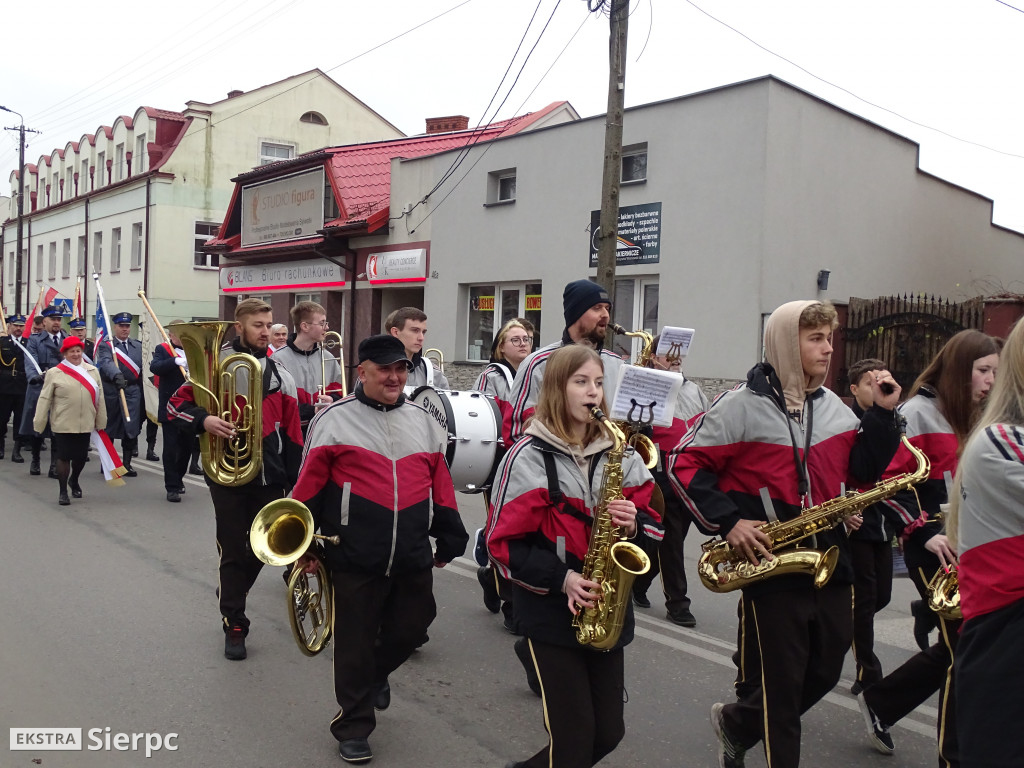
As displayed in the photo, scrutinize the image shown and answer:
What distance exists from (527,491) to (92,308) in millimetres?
41673

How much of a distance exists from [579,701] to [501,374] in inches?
143

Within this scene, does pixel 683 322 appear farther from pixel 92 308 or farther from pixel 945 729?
pixel 92 308

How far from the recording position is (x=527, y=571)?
3.27 m

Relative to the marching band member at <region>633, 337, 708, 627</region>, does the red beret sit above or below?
above

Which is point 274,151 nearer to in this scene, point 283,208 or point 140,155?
point 140,155

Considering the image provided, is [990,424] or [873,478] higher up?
[990,424]

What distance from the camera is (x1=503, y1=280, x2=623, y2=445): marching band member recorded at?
208 inches

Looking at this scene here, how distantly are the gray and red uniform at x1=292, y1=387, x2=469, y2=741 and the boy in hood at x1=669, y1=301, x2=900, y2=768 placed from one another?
1.18m

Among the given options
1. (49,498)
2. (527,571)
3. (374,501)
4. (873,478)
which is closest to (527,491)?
(527,571)

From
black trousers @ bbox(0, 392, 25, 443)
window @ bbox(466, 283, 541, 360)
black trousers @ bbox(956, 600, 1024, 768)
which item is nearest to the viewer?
black trousers @ bbox(956, 600, 1024, 768)

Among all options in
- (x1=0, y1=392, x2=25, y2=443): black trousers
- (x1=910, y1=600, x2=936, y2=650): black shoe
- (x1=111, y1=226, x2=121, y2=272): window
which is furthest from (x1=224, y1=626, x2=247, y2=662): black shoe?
(x1=111, y1=226, x2=121, y2=272): window

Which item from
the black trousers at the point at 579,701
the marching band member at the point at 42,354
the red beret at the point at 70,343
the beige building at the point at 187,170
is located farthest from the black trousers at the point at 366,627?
the beige building at the point at 187,170

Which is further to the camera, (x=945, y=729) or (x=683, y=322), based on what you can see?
(x=683, y=322)

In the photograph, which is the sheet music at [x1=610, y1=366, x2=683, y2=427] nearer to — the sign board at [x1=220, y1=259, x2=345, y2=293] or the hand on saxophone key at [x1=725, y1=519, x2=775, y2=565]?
the hand on saxophone key at [x1=725, y1=519, x2=775, y2=565]
